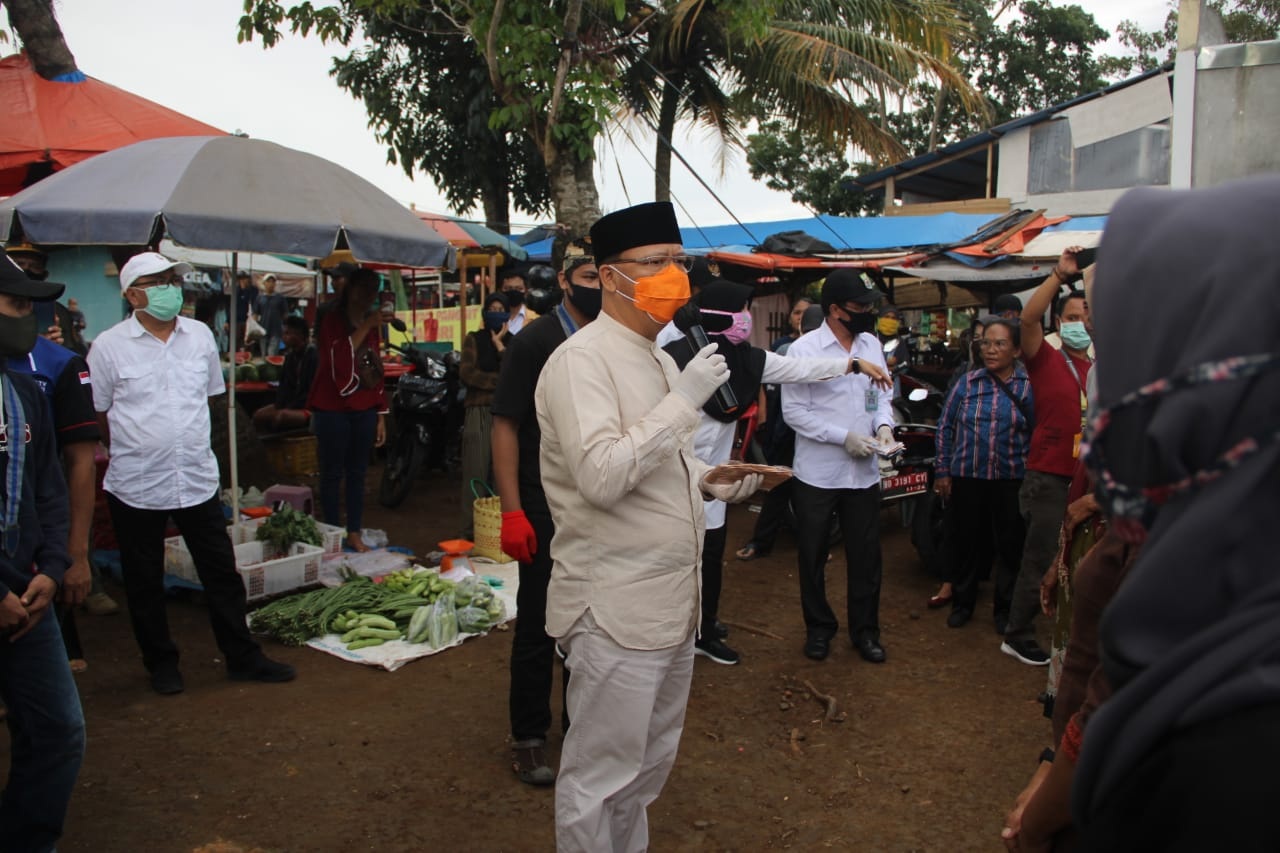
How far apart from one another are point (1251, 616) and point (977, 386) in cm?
460

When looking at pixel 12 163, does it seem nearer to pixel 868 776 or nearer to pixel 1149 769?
pixel 868 776

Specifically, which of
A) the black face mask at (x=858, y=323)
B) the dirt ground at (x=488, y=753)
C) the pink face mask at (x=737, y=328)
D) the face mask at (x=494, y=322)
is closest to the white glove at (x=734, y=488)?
the dirt ground at (x=488, y=753)

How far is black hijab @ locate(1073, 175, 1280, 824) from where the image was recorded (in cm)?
95

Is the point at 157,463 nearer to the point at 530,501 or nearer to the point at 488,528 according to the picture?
the point at 530,501

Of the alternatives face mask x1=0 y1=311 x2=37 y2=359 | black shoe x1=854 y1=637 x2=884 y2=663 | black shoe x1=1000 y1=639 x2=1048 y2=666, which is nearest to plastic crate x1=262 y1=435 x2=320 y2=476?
black shoe x1=854 y1=637 x2=884 y2=663

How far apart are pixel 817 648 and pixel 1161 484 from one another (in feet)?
13.9

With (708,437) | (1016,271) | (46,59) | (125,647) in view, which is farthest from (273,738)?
(1016,271)

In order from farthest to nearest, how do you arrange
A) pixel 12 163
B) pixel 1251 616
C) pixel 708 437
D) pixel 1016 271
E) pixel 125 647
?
pixel 1016 271 → pixel 12 163 → pixel 125 647 → pixel 708 437 → pixel 1251 616

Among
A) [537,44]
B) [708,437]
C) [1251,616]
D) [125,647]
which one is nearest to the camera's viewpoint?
[1251,616]

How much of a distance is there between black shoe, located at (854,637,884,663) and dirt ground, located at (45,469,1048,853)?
47 millimetres

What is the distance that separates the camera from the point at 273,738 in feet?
13.5

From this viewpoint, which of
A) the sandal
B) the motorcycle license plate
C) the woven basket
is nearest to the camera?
the sandal

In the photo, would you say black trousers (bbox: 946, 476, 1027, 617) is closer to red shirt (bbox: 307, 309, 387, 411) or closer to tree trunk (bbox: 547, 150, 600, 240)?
red shirt (bbox: 307, 309, 387, 411)

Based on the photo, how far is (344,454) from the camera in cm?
675
